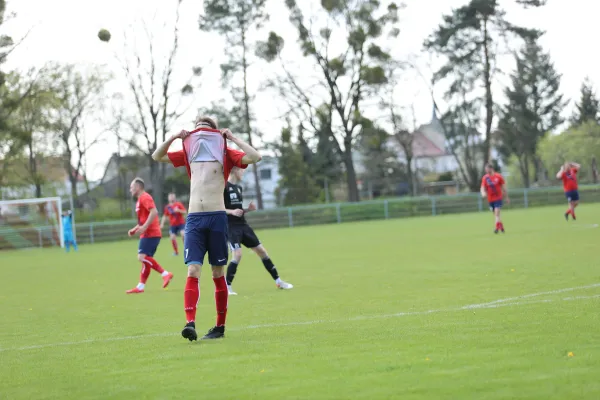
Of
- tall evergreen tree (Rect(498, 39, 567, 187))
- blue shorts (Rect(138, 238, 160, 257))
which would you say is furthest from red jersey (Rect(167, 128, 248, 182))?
tall evergreen tree (Rect(498, 39, 567, 187))

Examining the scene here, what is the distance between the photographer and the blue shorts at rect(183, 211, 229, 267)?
807cm

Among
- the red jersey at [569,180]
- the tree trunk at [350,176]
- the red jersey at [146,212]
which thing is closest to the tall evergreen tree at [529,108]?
the tree trunk at [350,176]

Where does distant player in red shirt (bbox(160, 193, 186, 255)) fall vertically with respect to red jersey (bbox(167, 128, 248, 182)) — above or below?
below

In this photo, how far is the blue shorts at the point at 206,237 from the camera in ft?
26.5

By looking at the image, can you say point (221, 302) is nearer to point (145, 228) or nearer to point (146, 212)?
point (145, 228)

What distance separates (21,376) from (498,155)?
78966 mm

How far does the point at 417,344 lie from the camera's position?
22.5 ft

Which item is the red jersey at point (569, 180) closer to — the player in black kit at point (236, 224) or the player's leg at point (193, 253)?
the player in black kit at point (236, 224)

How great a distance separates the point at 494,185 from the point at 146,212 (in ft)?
44.8

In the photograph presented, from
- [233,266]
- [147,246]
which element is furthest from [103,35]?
[233,266]

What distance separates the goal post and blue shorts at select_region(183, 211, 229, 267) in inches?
1275

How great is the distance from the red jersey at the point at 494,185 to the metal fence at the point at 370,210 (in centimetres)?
2219

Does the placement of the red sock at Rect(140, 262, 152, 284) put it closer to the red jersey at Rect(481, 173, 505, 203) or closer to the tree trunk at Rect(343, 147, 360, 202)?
the red jersey at Rect(481, 173, 505, 203)

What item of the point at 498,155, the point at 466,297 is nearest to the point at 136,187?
the point at 466,297
